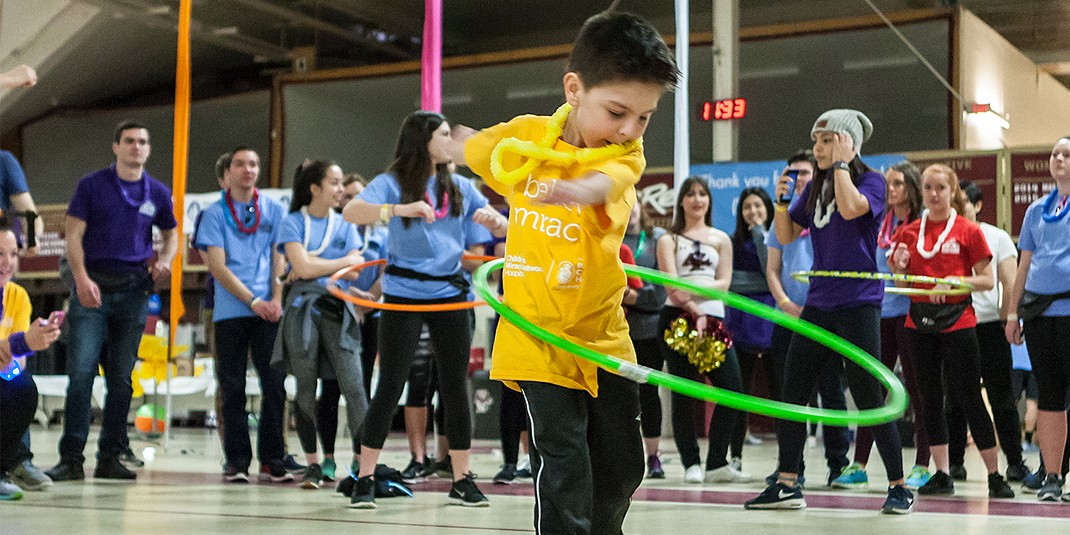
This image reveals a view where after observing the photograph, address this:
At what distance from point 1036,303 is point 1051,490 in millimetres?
925

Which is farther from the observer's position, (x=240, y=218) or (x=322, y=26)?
(x=322, y=26)

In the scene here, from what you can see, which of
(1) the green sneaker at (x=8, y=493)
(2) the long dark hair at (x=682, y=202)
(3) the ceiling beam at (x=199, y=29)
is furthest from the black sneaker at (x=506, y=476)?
(3) the ceiling beam at (x=199, y=29)

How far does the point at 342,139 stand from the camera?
1867 cm

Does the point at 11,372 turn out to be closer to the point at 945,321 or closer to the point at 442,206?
the point at 442,206

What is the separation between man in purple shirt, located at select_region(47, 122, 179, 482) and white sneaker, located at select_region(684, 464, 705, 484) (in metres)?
3.14

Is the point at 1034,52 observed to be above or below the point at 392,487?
above

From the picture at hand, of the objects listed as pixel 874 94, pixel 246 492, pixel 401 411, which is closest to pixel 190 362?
pixel 401 411

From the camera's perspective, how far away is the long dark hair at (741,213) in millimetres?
7406

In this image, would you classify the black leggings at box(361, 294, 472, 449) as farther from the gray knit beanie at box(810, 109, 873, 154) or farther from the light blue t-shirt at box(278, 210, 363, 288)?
the gray knit beanie at box(810, 109, 873, 154)

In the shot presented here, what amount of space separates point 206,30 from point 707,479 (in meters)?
13.9

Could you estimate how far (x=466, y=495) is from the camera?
5324 millimetres

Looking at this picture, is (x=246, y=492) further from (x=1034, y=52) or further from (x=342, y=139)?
(x=1034, y=52)

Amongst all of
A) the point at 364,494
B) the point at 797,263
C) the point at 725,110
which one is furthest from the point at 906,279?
the point at 725,110

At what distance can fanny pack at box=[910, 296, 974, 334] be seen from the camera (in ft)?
19.6
